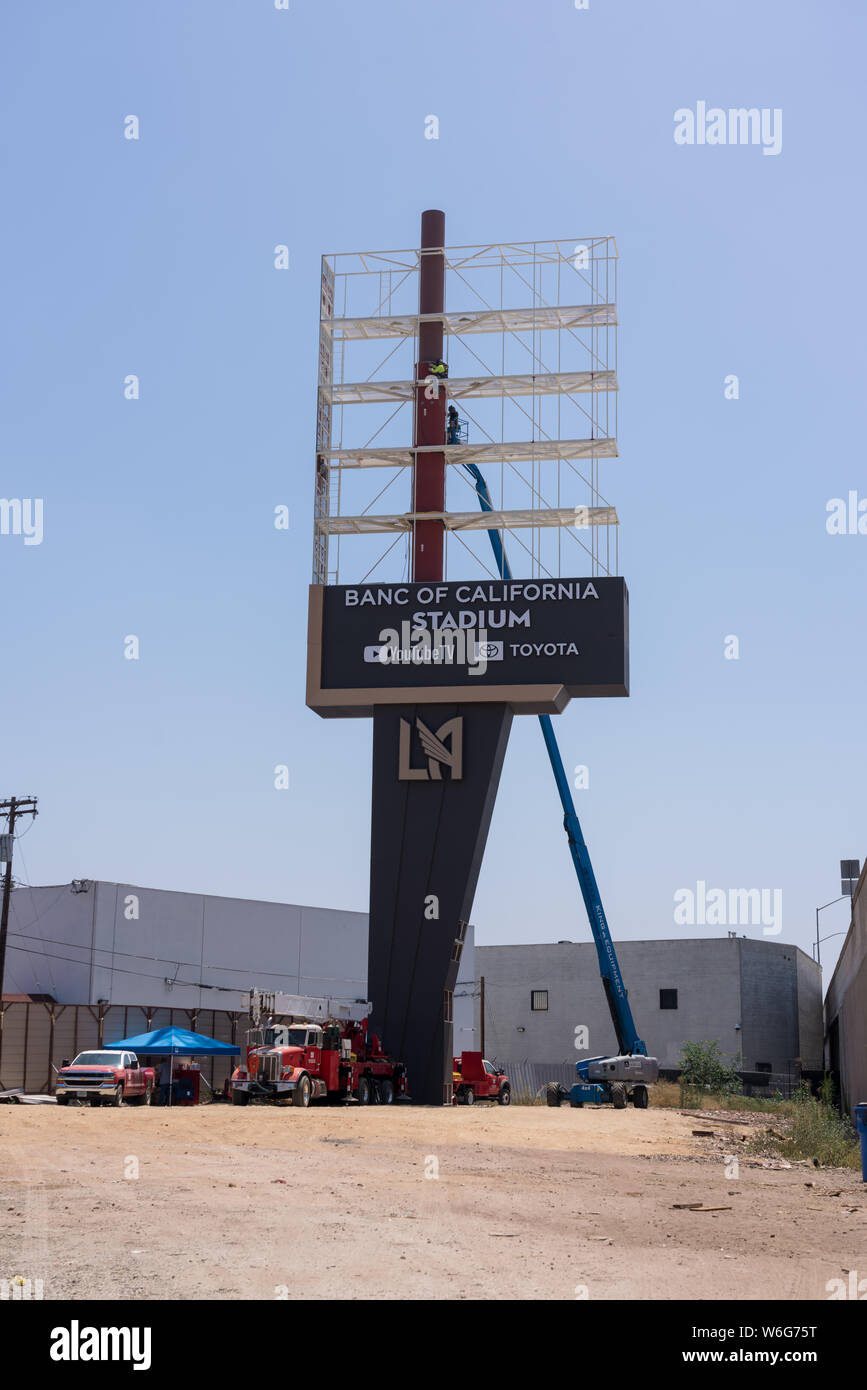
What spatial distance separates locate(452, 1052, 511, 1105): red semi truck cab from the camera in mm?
47656

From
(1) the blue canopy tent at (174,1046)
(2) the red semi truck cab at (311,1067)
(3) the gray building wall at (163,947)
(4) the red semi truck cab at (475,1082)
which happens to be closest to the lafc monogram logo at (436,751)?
(2) the red semi truck cab at (311,1067)

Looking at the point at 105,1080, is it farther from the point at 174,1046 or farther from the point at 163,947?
the point at 163,947

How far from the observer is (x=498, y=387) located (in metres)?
51.2

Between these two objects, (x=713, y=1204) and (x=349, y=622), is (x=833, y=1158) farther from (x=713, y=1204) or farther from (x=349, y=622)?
(x=349, y=622)

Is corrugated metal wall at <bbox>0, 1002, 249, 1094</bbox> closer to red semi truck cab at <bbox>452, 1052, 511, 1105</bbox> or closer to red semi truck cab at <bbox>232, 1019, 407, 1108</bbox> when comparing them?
red semi truck cab at <bbox>452, 1052, 511, 1105</bbox>

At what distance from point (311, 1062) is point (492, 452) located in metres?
22.6

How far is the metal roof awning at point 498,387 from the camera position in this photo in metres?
50.7

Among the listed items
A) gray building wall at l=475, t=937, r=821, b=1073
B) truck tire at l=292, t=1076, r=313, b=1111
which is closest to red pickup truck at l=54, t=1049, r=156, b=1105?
truck tire at l=292, t=1076, r=313, b=1111

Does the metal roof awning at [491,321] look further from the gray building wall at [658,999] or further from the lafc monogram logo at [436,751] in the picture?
the gray building wall at [658,999]

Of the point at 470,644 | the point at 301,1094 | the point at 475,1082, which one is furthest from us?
the point at 475,1082

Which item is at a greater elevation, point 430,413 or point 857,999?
point 430,413

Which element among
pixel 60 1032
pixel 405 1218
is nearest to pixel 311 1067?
pixel 60 1032
